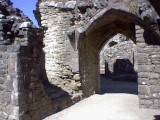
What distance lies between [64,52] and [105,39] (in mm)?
2083

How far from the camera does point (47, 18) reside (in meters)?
9.99

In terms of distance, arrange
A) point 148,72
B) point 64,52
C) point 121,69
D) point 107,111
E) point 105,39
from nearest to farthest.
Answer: point 107,111
point 148,72
point 64,52
point 105,39
point 121,69

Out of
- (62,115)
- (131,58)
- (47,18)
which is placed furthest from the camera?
(131,58)

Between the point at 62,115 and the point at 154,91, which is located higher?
the point at 154,91

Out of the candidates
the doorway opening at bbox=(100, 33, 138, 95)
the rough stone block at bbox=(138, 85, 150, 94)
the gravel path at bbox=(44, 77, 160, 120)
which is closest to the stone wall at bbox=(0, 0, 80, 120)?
the gravel path at bbox=(44, 77, 160, 120)

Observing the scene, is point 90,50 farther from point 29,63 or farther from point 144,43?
point 29,63

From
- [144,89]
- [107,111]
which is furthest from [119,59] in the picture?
[107,111]

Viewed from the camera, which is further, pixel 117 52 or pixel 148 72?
pixel 117 52

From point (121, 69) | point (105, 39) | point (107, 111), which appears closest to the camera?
point (107, 111)

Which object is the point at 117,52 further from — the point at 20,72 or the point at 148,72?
the point at 20,72

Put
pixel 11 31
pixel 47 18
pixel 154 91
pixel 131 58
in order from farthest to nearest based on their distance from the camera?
pixel 131 58 → pixel 47 18 → pixel 154 91 → pixel 11 31

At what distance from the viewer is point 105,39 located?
1081 cm

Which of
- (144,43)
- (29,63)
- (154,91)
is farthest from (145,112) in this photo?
(29,63)

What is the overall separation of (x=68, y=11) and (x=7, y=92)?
473 cm
